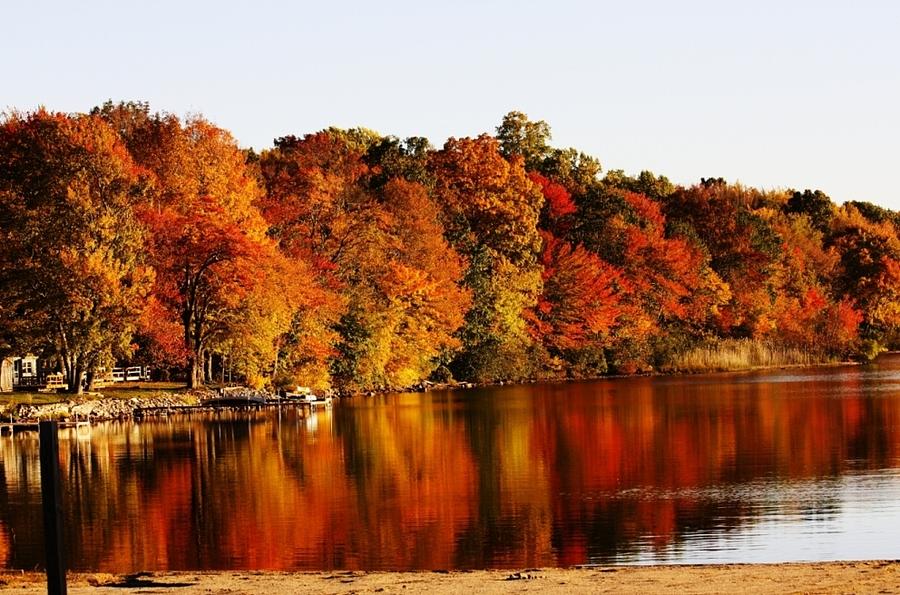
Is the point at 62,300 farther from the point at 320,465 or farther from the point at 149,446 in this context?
the point at 320,465

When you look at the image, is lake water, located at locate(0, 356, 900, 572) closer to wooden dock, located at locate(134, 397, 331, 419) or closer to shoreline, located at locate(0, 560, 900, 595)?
wooden dock, located at locate(134, 397, 331, 419)

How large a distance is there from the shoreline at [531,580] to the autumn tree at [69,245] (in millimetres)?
37549

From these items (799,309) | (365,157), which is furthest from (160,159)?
(799,309)

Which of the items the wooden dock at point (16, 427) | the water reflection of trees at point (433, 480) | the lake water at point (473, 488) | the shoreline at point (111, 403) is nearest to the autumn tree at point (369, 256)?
the shoreline at point (111, 403)

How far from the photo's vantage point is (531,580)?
16.7m

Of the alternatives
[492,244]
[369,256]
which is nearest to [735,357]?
[492,244]

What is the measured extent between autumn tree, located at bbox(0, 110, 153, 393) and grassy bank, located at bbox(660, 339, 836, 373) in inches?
1658

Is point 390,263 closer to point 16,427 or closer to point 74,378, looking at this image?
point 74,378

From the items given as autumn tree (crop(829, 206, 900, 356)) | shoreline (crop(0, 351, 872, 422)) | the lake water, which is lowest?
the lake water

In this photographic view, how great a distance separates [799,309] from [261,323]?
165 ft

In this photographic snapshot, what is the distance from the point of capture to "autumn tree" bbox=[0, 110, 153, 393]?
54.9 m

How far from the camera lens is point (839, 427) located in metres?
44.0

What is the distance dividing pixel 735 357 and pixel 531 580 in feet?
246

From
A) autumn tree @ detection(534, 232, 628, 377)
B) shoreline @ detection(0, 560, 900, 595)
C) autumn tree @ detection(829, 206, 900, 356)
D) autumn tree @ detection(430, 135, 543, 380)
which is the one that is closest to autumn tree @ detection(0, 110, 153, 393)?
autumn tree @ detection(430, 135, 543, 380)
